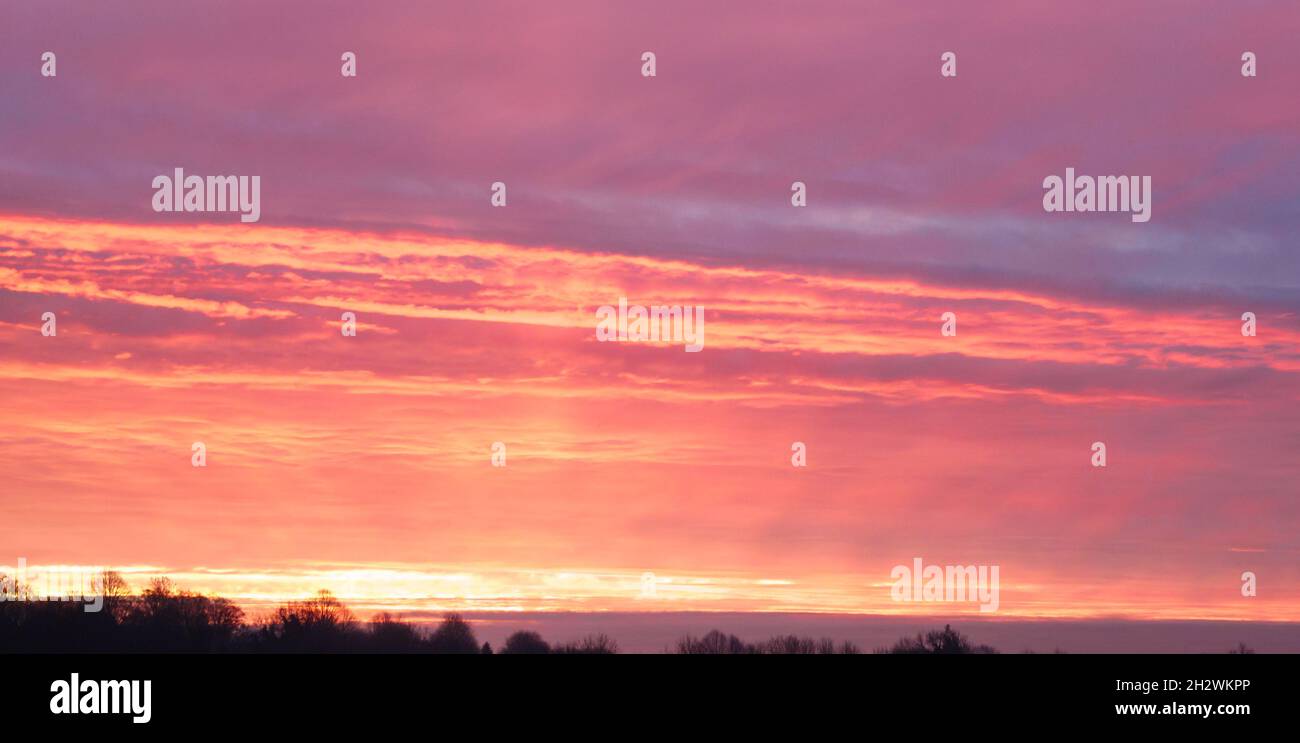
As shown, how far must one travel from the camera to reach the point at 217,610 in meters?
148

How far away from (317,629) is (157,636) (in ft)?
51.1
